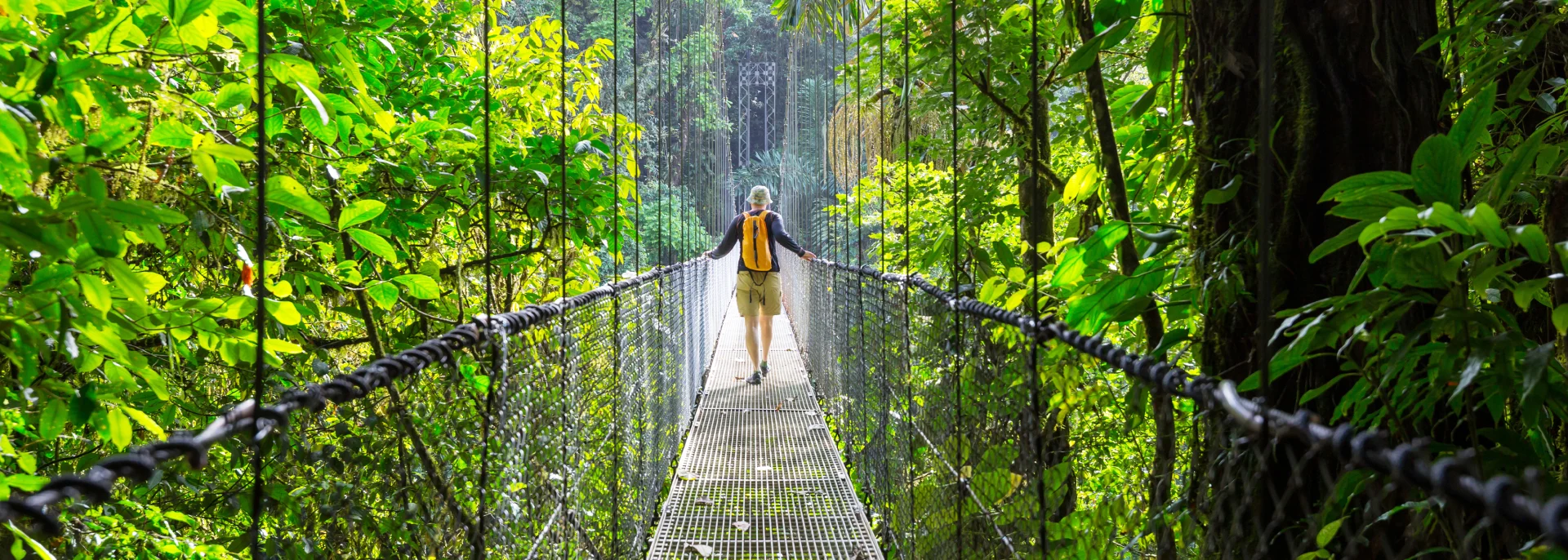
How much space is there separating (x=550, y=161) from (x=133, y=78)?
120cm

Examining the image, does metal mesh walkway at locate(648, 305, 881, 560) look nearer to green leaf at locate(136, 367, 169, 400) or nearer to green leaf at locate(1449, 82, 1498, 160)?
green leaf at locate(136, 367, 169, 400)

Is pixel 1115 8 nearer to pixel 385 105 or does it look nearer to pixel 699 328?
pixel 385 105

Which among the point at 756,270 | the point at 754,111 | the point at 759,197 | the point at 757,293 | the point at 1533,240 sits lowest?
the point at 757,293

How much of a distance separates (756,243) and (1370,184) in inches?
184

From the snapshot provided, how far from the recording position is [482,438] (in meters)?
1.32

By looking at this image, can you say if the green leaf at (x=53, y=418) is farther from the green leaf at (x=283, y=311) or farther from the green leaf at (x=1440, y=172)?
the green leaf at (x=1440, y=172)

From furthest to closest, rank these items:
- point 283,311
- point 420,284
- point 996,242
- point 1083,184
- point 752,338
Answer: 1. point 752,338
2. point 996,242
3. point 420,284
4. point 1083,184
5. point 283,311

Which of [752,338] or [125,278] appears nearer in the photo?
[125,278]

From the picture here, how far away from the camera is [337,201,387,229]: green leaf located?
1195 millimetres

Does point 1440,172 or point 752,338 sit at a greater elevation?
point 1440,172

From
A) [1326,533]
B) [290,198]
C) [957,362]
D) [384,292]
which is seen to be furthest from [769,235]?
[1326,533]

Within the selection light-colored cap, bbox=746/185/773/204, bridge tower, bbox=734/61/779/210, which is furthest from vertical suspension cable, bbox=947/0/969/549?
bridge tower, bbox=734/61/779/210

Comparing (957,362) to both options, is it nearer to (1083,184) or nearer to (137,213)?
(1083,184)

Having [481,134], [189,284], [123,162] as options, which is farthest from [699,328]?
[123,162]
